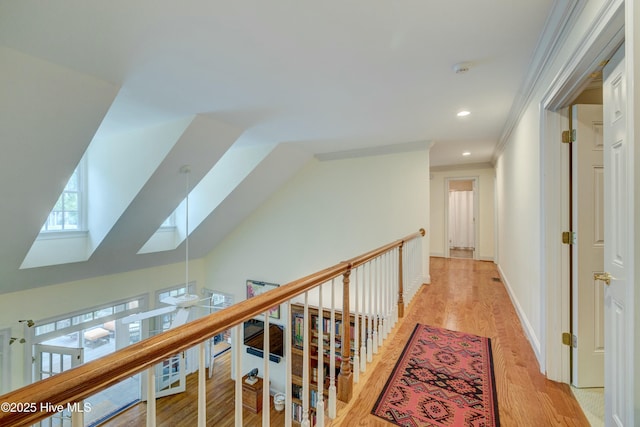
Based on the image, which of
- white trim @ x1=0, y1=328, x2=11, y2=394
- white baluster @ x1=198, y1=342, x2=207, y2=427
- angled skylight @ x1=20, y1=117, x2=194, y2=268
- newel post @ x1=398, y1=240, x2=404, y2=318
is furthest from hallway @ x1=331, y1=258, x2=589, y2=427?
white trim @ x1=0, y1=328, x2=11, y2=394

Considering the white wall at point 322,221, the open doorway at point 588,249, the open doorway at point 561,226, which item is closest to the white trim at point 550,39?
the open doorway at point 561,226

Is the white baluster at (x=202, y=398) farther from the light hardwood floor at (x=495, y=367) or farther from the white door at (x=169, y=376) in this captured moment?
the white door at (x=169, y=376)

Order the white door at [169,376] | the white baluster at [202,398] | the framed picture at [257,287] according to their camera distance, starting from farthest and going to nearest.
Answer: the framed picture at [257,287] < the white door at [169,376] < the white baluster at [202,398]

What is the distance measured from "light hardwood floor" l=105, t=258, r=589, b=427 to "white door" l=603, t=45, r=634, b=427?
47cm

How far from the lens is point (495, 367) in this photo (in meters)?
2.11

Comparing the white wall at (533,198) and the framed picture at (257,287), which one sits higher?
the white wall at (533,198)

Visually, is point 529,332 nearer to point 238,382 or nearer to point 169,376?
point 238,382

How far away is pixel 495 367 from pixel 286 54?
2806 mm

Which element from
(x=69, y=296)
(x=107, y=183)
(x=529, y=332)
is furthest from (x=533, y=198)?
(x=69, y=296)

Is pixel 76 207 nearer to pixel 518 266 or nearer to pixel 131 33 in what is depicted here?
pixel 131 33

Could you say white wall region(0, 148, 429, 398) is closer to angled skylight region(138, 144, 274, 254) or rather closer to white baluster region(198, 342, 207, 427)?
angled skylight region(138, 144, 274, 254)

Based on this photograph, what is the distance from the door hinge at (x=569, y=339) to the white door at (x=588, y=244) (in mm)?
13

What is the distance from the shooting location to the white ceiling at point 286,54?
1529 millimetres

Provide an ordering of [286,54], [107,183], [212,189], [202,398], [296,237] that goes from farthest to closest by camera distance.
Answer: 1. [296,237]
2. [212,189]
3. [107,183]
4. [286,54]
5. [202,398]
